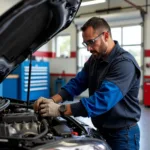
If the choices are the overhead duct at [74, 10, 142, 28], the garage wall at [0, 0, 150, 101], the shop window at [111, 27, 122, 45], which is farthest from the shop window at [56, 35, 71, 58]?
the overhead duct at [74, 10, 142, 28]

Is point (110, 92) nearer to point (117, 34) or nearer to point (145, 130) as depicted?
point (145, 130)

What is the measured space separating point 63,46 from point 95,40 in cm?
746

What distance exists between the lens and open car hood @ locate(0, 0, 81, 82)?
124cm

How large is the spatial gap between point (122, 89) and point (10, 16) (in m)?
0.81

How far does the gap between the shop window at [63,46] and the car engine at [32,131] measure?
725 centimetres

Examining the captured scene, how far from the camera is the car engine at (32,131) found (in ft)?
3.89

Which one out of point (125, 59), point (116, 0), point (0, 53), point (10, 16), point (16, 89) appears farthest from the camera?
point (116, 0)

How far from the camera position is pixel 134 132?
175 centimetres

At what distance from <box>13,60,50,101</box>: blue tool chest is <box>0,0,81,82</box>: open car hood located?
5128mm

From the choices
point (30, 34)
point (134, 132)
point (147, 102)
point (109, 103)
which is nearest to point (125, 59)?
point (109, 103)

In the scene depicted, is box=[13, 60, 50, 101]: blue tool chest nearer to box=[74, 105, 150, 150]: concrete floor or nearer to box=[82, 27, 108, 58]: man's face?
box=[74, 105, 150, 150]: concrete floor

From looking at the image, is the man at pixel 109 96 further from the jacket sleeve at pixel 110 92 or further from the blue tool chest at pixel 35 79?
the blue tool chest at pixel 35 79

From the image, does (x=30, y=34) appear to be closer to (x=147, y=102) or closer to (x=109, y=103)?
(x=109, y=103)

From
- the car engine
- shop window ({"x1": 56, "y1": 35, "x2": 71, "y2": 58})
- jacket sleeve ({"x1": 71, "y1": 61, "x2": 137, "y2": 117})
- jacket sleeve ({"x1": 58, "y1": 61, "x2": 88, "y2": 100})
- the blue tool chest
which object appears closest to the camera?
the car engine
